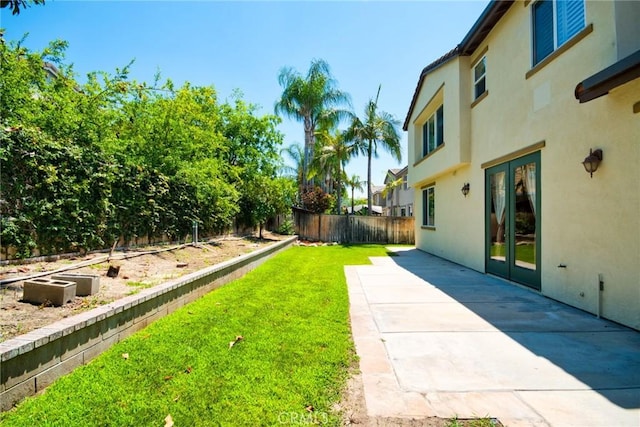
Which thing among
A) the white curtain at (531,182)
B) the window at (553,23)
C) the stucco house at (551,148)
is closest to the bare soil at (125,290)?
the stucco house at (551,148)

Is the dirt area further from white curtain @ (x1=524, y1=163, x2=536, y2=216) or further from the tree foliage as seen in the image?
white curtain @ (x1=524, y1=163, x2=536, y2=216)

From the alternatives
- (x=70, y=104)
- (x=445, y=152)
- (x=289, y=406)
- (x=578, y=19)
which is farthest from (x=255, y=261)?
(x=578, y=19)

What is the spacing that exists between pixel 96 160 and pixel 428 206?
11843mm

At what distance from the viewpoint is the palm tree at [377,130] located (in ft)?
71.8

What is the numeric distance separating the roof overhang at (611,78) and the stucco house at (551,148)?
0.04ft

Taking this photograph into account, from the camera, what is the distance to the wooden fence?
20.2 metres

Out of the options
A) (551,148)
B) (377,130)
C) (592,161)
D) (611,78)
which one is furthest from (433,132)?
(377,130)

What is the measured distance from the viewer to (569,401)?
2.57 m

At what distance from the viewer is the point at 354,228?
2045cm

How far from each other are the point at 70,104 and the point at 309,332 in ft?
20.7

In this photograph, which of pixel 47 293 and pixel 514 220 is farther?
pixel 514 220

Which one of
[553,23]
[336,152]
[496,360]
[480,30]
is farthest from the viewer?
[336,152]

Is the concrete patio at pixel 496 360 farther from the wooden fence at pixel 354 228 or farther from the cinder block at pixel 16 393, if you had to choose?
the wooden fence at pixel 354 228

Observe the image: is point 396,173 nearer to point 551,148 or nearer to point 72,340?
point 551,148
